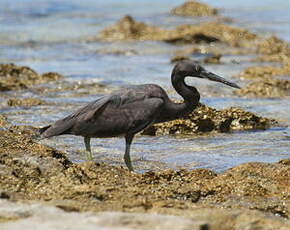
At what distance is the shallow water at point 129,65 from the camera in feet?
33.2

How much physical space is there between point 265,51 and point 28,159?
52.2ft

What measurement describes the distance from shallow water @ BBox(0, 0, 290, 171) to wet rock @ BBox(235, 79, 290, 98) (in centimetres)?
29

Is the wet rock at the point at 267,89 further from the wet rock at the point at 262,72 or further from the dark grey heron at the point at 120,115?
the dark grey heron at the point at 120,115

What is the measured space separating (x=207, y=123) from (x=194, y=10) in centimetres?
2667

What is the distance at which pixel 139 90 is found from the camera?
333 inches

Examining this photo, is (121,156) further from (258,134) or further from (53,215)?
(53,215)

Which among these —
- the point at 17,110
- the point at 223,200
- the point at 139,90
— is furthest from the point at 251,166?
the point at 17,110

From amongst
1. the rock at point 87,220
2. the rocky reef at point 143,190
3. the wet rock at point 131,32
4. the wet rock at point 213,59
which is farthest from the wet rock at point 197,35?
the rock at point 87,220

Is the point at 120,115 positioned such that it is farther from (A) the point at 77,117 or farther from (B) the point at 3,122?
(B) the point at 3,122

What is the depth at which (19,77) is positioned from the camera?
16.8 meters

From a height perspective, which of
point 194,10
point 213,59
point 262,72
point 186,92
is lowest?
point 194,10

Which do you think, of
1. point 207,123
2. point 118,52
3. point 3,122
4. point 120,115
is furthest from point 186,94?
point 118,52

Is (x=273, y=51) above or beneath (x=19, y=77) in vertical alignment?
beneath

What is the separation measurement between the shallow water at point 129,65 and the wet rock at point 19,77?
432mm
